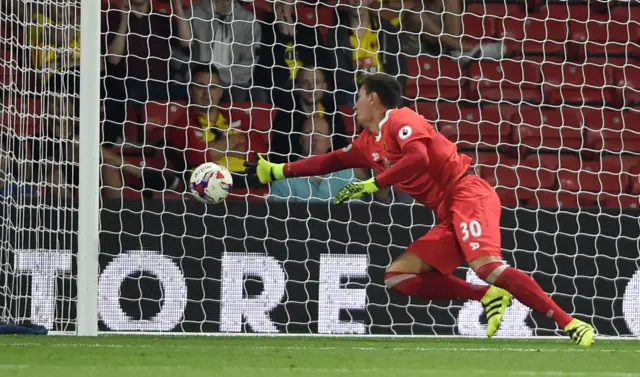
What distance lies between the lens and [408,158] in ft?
20.5

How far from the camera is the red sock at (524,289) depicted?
6.32 metres

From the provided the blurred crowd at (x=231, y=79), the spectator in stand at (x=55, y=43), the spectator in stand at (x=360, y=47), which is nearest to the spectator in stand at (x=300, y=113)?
the blurred crowd at (x=231, y=79)

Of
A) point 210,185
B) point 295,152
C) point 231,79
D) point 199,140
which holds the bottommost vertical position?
point 210,185

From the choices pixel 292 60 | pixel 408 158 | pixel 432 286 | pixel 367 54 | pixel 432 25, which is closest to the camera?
pixel 408 158

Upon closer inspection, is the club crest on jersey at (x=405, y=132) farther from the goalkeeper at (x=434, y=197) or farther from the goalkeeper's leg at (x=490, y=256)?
the goalkeeper's leg at (x=490, y=256)

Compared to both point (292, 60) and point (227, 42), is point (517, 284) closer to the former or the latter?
point (292, 60)

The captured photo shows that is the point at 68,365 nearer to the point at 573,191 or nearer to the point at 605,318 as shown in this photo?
the point at 605,318

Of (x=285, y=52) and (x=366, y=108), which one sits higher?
(x=285, y=52)

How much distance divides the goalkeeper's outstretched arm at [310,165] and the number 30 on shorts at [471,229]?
689 millimetres

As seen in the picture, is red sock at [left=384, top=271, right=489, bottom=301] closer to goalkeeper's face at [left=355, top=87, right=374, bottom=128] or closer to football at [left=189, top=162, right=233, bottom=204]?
goalkeeper's face at [left=355, top=87, right=374, bottom=128]

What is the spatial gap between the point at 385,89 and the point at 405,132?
1.09 ft

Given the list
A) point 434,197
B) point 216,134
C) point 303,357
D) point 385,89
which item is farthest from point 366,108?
point 216,134

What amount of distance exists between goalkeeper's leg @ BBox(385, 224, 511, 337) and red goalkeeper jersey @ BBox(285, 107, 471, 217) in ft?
0.55

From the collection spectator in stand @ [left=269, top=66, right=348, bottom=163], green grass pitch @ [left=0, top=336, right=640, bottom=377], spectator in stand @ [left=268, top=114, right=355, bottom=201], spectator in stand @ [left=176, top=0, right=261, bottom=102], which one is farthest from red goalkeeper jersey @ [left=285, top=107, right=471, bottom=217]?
spectator in stand @ [left=176, top=0, right=261, bottom=102]
